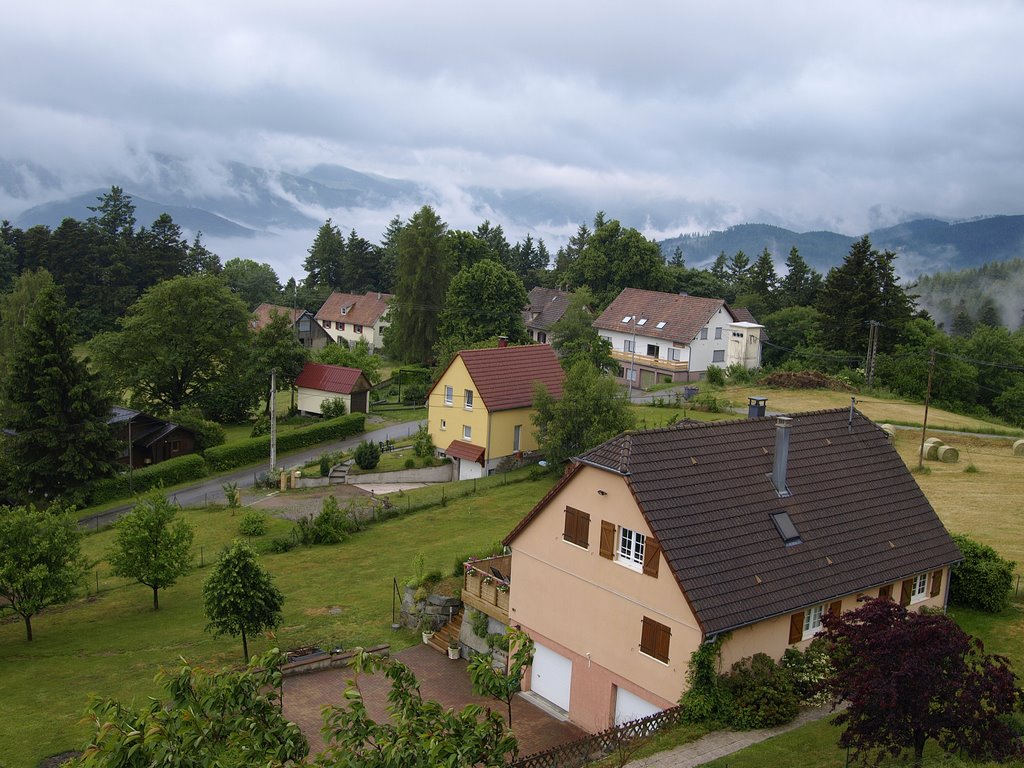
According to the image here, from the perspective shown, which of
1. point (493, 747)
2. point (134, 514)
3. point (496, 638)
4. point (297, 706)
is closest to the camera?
point (493, 747)

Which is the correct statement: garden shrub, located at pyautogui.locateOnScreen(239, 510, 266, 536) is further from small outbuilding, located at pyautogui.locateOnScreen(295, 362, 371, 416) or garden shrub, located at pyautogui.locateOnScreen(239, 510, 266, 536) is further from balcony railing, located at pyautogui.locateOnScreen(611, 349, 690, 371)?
balcony railing, located at pyautogui.locateOnScreen(611, 349, 690, 371)

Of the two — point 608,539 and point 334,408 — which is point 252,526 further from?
point 334,408

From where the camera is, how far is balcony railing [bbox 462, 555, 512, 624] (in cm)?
2572

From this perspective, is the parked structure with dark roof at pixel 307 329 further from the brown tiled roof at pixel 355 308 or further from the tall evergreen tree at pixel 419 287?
the tall evergreen tree at pixel 419 287

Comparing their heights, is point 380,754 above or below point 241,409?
above

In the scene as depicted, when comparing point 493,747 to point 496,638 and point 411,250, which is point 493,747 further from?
point 411,250

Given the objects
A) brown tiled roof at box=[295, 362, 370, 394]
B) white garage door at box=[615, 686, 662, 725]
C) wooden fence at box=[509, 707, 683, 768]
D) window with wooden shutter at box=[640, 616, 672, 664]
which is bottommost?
white garage door at box=[615, 686, 662, 725]

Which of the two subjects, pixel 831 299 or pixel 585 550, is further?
pixel 831 299

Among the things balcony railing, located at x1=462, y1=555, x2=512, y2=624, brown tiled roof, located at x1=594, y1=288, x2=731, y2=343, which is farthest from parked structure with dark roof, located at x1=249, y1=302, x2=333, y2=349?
balcony railing, located at x1=462, y1=555, x2=512, y2=624

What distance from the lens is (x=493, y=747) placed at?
11.8m

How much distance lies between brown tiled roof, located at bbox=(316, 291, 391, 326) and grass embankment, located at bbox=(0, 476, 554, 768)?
58189 millimetres

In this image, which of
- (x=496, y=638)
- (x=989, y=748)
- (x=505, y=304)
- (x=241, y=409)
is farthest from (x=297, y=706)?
(x=505, y=304)

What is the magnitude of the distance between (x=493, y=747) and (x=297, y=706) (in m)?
14.0

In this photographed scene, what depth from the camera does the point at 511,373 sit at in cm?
5097
